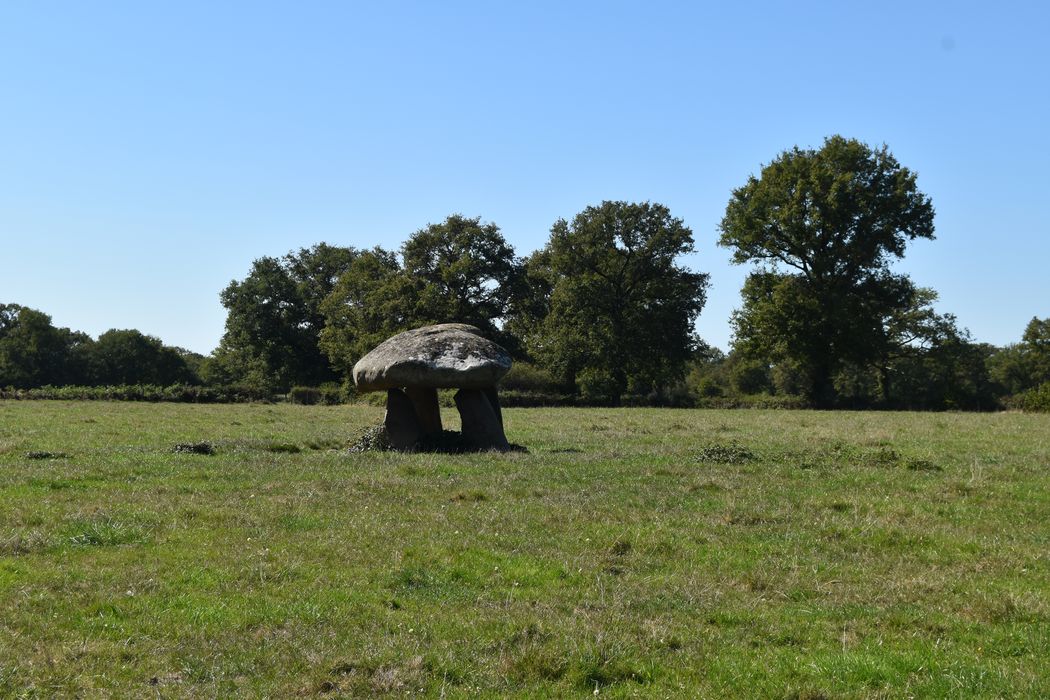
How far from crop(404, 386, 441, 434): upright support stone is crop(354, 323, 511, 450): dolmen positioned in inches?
1.2

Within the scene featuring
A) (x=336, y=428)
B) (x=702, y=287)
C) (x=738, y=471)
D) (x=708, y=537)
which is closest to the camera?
(x=708, y=537)

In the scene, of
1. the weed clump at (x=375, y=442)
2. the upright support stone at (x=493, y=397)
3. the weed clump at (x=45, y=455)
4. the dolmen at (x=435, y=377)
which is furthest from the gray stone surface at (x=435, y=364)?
the weed clump at (x=45, y=455)

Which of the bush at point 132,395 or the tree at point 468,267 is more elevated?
the tree at point 468,267

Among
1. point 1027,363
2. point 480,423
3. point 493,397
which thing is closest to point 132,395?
point 493,397

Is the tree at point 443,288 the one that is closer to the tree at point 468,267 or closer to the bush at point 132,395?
the tree at point 468,267

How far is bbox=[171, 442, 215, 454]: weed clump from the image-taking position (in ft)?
75.0

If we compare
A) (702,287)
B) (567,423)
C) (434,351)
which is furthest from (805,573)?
(702,287)

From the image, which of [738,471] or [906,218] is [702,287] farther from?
[738,471]

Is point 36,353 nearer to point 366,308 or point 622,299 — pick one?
point 366,308

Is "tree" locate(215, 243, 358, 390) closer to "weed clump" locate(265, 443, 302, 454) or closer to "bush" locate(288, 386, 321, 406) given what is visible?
"bush" locate(288, 386, 321, 406)

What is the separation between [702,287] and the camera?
72375mm

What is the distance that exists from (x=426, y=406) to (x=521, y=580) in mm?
16241

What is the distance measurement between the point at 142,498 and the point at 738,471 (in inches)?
457

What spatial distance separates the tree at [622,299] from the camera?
229ft
